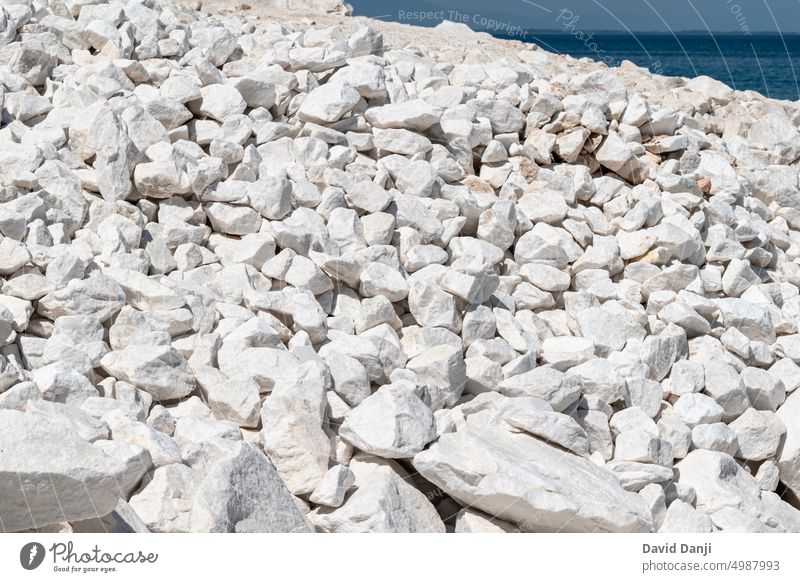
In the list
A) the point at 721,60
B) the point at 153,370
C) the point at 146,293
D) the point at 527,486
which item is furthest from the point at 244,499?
the point at 721,60

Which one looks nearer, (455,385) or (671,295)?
(455,385)

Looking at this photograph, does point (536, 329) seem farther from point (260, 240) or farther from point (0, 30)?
point (0, 30)

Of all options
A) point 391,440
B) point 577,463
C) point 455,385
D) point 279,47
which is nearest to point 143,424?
point 391,440

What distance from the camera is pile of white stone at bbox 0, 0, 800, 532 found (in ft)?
10.2

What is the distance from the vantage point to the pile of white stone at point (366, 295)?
3.11 meters

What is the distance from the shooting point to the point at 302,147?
504cm

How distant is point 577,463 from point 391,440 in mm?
789

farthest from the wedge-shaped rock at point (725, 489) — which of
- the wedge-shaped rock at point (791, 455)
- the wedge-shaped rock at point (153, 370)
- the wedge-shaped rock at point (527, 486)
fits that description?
the wedge-shaped rock at point (153, 370)

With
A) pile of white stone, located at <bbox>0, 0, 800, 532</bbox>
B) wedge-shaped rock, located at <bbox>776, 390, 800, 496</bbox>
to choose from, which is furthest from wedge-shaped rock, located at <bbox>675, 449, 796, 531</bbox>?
wedge-shaped rock, located at <bbox>776, 390, 800, 496</bbox>
